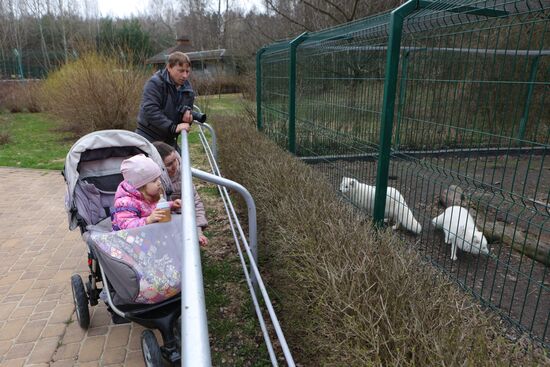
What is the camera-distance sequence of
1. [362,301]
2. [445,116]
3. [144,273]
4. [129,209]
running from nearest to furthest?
[362,301] → [144,273] → [129,209] → [445,116]

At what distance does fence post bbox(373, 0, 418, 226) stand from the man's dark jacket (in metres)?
2.04

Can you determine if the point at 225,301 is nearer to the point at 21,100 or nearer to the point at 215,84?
the point at 215,84

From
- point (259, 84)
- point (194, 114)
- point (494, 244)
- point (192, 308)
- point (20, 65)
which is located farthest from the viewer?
point (20, 65)

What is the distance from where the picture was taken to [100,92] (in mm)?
10328

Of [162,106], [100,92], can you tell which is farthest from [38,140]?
[162,106]

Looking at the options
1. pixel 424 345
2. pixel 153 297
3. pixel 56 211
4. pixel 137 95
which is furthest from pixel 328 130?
pixel 137 95

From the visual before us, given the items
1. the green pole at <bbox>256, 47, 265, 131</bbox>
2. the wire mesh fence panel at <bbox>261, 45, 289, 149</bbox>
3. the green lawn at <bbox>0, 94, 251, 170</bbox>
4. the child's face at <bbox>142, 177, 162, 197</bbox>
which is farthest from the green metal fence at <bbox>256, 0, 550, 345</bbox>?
the green lawn at <bbox>0, 94, 251, 170</bbox>

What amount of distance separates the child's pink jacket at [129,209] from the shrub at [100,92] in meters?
8.75

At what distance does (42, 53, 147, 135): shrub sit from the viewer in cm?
1024

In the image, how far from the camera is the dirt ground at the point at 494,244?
8.45 feet

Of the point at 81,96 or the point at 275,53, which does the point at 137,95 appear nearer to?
the point at 81,96

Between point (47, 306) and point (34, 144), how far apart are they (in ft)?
30.9

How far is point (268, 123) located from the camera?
7855 mm

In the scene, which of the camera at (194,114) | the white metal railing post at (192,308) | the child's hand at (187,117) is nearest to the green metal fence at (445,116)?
the camera at (194,114)
